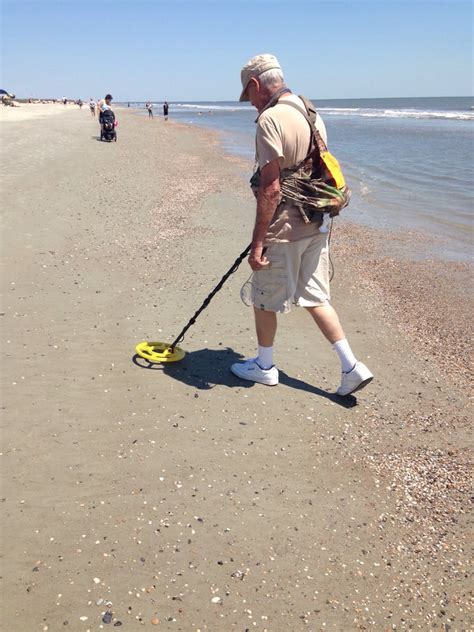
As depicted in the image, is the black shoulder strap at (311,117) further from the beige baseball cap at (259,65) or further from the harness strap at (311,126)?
the beige baseball cap at (259,65)

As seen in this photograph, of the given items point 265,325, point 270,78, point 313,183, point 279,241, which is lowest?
point 265,325

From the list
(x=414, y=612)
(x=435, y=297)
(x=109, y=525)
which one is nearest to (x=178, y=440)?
(x=109, y=525)

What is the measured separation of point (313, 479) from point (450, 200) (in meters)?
11.4

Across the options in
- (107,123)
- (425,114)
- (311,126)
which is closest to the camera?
(311,126)

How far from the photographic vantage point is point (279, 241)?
372 cm

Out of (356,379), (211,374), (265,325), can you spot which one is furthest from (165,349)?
(356,379)

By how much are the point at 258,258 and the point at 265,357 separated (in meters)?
0.88

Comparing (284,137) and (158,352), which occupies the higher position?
(284,137)

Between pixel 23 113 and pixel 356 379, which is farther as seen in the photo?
pixel 23 113

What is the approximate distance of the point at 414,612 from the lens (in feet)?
8.12

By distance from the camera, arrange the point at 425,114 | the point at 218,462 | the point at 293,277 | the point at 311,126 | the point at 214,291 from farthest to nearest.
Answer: the point at 425,114 < the point at 214,291 < the point at 293,277 < the point at 311,126 < the point at 218,462

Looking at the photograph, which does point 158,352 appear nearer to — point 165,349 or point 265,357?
point 165,349

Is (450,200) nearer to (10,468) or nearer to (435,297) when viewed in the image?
(435,297)

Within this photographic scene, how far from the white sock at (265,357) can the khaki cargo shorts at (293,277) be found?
38cm
